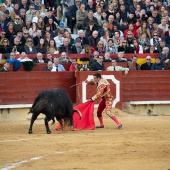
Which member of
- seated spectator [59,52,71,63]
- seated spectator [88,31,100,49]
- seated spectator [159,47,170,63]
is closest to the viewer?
seated spectator [59,52,71,63]

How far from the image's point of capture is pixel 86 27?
19.3 metres

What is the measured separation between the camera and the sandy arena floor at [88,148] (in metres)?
9.96

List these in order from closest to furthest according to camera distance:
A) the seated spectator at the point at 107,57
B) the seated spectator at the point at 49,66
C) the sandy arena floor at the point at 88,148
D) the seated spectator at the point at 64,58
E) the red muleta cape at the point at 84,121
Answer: the sandy arena floor at the point at 88,148, the red muleta cape at the point at 84,121, the seated spectator at the point at 49,66, the seated spectator at the point at 64,58, the seated spectator at the point at 107,57

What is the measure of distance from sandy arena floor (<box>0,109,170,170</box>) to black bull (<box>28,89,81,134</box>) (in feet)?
0.96

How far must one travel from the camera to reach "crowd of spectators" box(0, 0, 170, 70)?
18.0m

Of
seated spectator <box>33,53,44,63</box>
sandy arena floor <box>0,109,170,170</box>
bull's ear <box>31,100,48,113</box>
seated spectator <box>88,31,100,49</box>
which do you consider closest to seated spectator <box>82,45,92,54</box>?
seated spectator <box>88,31,100,49</box>

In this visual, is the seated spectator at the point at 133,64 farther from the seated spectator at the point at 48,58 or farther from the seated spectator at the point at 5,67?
the seated spectator at the point at 5,67

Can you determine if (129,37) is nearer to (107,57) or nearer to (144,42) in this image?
(144,42)

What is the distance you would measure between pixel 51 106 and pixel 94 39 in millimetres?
5197

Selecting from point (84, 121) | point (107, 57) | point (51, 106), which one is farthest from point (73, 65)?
point (51, 106)

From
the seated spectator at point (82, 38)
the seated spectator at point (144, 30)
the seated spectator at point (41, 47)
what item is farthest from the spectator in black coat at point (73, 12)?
the seated spectator at point (41, 47)

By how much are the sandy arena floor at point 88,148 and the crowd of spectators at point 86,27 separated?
111 inches

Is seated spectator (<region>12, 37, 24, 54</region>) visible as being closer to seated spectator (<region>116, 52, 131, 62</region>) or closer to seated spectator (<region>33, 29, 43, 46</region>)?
seated spectator (<region>33, 29, 43, 46</region>)

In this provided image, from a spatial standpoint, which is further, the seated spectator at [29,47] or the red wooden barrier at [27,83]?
the seated spectator at [29,47]
